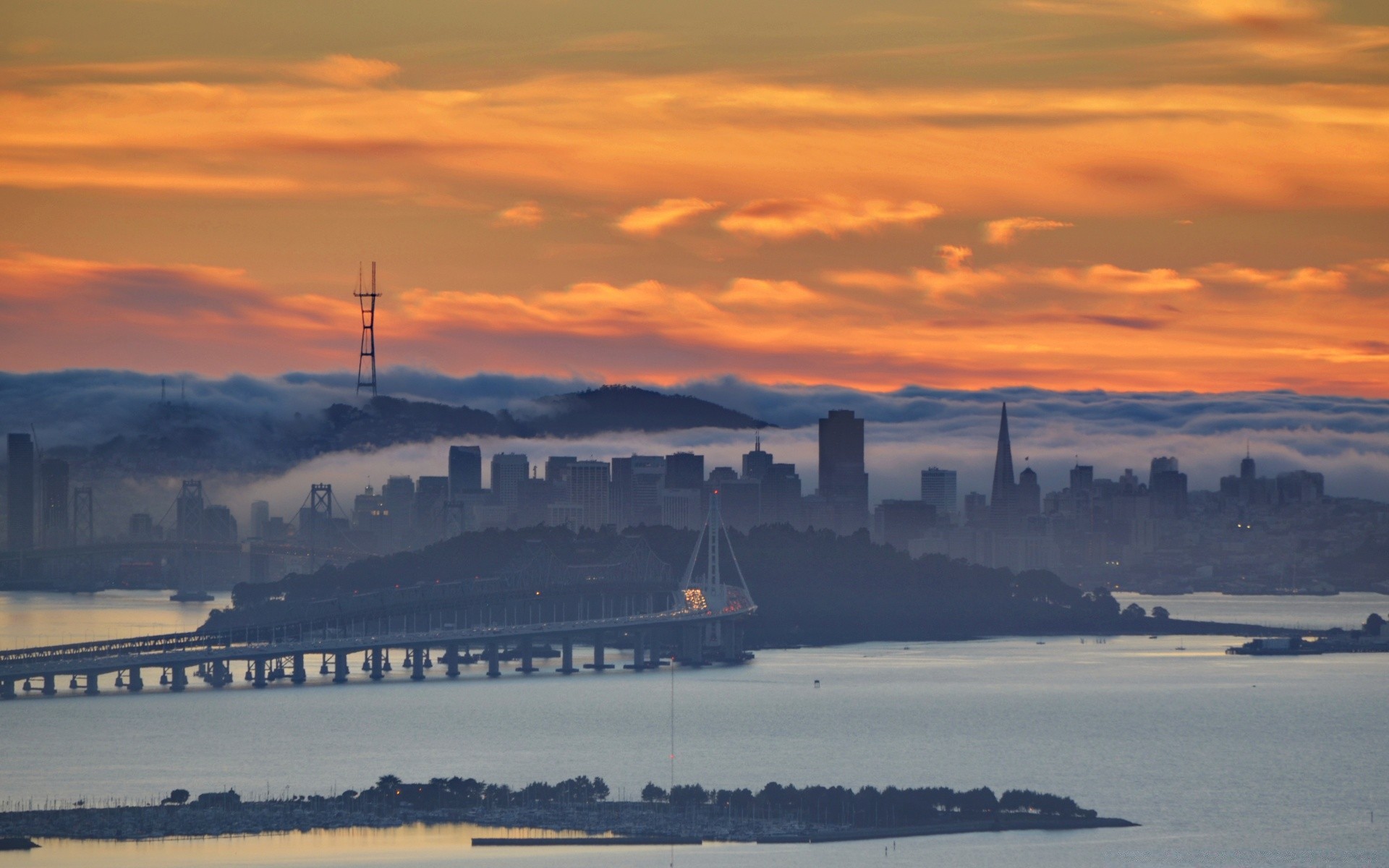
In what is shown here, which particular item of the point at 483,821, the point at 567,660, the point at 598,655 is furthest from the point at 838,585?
the point at 483,821

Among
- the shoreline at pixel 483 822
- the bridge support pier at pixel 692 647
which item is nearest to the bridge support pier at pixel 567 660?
the bridge support pier at pixel 692 647

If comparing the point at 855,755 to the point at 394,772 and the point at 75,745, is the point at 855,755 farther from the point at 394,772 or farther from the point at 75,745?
the point at 75,745

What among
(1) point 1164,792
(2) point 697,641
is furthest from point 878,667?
(1) point 1164,792

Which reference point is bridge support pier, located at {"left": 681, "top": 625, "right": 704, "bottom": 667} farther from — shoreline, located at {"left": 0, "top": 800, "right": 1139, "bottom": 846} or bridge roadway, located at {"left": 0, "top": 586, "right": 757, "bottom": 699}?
shoreline, located at {"left": 0, "top": 800, "right": 1139, "bottom": 846}

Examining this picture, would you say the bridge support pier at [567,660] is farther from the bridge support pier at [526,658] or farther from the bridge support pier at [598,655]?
the bridge support pier at [526,658]

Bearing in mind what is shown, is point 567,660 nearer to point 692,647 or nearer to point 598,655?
point 598,655
